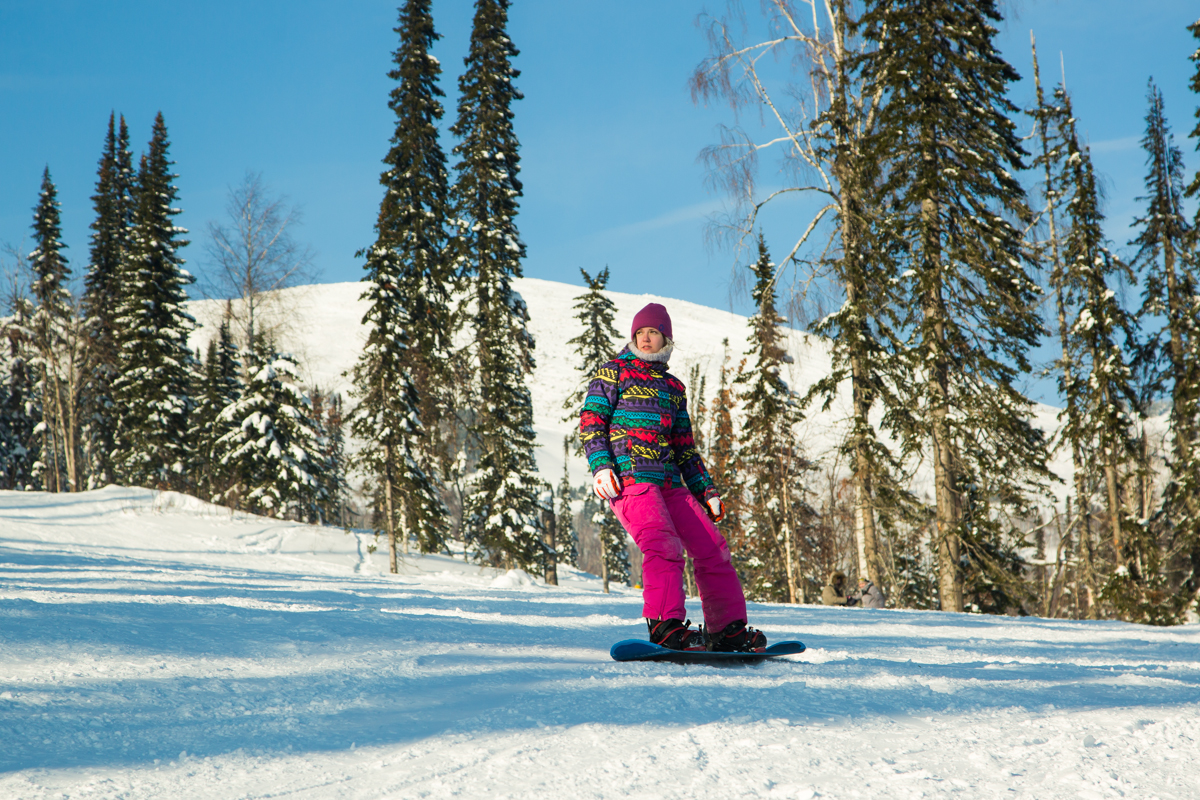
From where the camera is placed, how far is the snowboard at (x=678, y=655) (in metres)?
3.93

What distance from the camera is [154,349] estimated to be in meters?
34.9

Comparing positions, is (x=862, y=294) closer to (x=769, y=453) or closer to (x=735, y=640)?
(x=735, y=640)

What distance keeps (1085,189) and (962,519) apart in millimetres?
12776

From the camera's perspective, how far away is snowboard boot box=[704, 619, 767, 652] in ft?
13.5

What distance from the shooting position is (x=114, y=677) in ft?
9.73

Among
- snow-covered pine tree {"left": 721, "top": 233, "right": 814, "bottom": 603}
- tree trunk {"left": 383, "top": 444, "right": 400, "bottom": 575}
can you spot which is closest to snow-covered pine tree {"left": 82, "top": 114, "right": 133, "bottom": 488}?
tree trunk {"left": 383, "top": 444, "right": 400, "bottom": 575}

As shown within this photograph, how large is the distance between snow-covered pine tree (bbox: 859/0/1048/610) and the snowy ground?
10013mm

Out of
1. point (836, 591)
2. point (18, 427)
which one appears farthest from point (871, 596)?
point (18, 427)

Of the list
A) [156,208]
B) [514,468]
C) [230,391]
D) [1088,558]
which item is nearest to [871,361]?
[1088,558]

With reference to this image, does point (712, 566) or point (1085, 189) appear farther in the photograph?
A: point (1085, 189)

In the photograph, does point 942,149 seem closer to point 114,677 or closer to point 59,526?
point 114,677

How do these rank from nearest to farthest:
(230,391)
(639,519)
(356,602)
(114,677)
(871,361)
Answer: (114,677)
(639,519)
(356,602)
(871,361)
(230,391)

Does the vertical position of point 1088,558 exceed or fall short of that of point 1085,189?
it falls short

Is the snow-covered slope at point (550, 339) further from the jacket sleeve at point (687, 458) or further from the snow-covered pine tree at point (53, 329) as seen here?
the jacket sleeve at point (687, 458)
